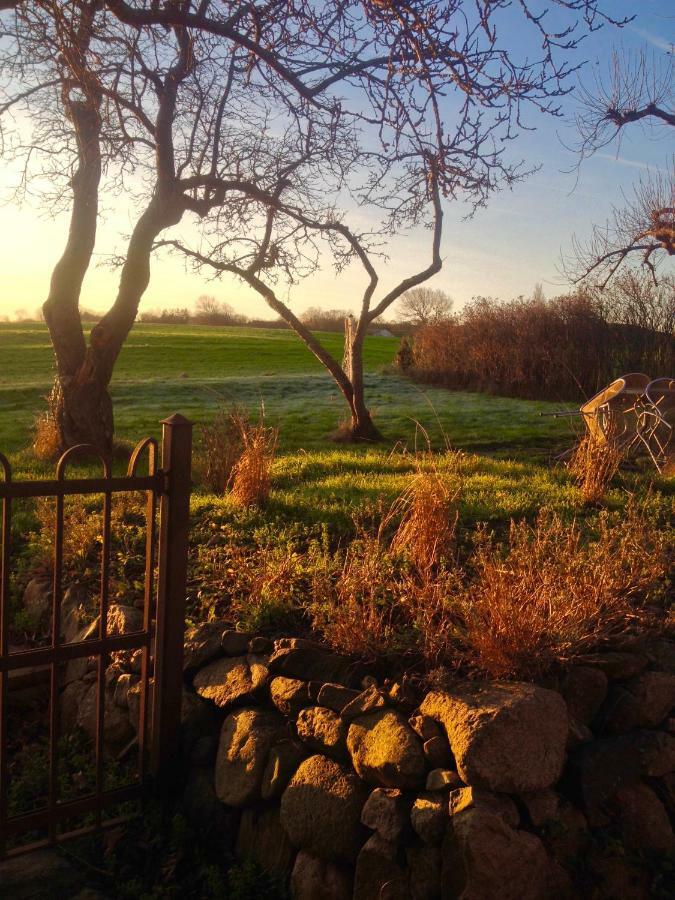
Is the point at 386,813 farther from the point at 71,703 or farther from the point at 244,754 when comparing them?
the point at 71,703

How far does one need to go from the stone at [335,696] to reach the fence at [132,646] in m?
0.70

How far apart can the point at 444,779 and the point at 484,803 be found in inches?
7.1

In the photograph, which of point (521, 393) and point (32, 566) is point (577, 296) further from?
point (32, 566)

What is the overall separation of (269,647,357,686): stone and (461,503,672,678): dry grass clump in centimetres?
60

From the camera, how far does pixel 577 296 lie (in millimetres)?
21625

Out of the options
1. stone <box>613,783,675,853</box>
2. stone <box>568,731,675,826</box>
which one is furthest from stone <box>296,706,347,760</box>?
stone <box>613,783,675,853</box>

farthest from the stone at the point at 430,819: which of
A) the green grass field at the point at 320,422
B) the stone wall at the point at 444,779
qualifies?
the green grass field at the point at 320,422

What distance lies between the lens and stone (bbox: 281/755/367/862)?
3.10 meters

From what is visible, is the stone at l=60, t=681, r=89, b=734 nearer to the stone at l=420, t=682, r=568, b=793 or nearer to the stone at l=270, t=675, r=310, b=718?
the stone at l=270, t=675, r=310, b=718

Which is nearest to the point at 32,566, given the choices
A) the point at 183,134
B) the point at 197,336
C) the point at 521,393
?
the point at 183,134

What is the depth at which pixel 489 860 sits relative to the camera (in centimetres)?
273

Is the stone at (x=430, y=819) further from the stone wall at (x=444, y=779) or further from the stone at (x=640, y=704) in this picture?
the stone at (x=640, y=704)

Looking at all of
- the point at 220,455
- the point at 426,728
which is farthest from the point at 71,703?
the point at 220,455

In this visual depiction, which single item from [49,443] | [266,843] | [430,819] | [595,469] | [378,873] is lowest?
[266,843]
